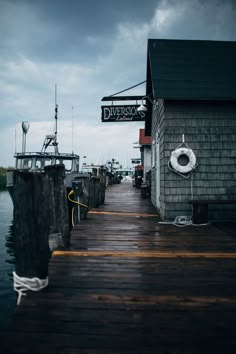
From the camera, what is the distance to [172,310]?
2.22 meters

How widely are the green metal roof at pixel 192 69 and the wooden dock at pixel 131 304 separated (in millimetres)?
4657

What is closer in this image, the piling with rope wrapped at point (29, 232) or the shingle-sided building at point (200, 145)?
the piling with rope wrapped at point (29, 232)

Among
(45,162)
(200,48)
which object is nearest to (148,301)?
(200,48)

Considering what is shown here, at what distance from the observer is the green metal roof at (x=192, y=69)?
6.89m

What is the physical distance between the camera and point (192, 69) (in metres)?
7.71

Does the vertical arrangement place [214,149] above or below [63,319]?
above

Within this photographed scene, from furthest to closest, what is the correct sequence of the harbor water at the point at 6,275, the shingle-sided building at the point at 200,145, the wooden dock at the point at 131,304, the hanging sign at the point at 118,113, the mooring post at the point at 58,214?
the hanging sign at the point at 118,113
the shingle-sided building at the point at 200,145
the harbor water at the point at 6,275
the mooring post at the point at 58,214
the wooden dock at the point at 131,304

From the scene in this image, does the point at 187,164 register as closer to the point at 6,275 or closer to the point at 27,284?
the point at 27,284

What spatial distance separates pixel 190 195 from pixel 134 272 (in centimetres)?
452

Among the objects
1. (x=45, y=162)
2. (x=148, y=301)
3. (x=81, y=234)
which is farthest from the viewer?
(x=45, y=162)

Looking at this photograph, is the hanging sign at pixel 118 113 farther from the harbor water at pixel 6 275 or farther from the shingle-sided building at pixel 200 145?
the harbor water at pixel 6 275

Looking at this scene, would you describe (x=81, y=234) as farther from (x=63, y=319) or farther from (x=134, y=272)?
(x=63, y=319)

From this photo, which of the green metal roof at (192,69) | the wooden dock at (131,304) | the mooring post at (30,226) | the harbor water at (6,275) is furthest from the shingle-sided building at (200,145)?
the mooring post at (30,226)

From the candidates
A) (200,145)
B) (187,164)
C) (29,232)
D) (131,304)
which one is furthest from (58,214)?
(200,145)
